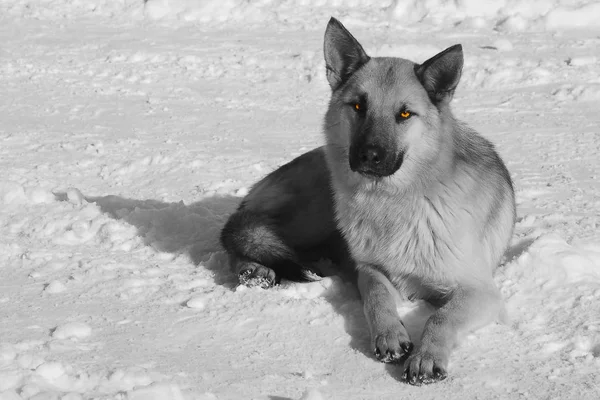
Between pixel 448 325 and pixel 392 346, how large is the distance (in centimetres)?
31

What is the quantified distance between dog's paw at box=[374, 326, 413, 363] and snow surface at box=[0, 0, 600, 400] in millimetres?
56

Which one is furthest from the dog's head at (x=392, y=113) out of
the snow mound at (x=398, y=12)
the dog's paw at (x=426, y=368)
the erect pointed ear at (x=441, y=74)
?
the snow mound at (x=398, y=12)

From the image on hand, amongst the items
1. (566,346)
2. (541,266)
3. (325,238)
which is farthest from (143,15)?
(566,346)

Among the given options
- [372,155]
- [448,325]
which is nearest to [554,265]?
[448,325]

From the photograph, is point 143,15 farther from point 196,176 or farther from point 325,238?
point 325,238

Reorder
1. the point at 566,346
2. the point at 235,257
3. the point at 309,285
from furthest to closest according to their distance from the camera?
the point at 235,257, the point at 309,285, the point at 566,346

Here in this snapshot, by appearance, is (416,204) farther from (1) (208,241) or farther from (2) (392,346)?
(1) (208,241)

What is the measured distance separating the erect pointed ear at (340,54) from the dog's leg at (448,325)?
4.61 feet

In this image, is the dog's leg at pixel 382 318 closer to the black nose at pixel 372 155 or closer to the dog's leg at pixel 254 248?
the dog's leg at pixel 254 248

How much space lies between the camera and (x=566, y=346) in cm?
379

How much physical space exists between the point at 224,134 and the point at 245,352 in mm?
3903

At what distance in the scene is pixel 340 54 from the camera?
4.54 metres

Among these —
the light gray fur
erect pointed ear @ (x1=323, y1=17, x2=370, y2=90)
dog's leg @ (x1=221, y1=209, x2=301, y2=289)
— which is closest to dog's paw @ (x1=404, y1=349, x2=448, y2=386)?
the light gray fur

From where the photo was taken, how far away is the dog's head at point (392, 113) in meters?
4.10
